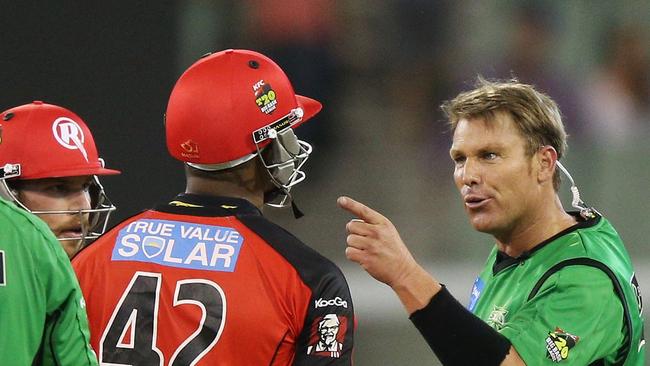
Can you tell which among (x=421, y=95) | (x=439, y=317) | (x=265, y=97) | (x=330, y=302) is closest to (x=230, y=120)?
(x=265, y=97)

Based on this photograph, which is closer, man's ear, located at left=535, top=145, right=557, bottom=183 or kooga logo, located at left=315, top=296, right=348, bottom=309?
kooga logo, located at left=315, top=296, right=348, bottom=309

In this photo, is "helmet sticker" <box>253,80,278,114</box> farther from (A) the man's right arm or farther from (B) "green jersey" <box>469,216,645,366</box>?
(B) "green jersey" <box>469,216,645,366</box>

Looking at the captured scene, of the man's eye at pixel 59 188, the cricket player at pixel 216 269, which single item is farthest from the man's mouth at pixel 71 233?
the cricket player at pixel 216 269

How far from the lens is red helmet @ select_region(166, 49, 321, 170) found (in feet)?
9.25

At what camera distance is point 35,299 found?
2.24m

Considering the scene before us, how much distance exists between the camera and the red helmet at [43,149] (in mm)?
3523

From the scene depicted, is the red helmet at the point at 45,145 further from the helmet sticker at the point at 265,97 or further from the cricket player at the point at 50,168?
the helmet sticker at the point at 265,97

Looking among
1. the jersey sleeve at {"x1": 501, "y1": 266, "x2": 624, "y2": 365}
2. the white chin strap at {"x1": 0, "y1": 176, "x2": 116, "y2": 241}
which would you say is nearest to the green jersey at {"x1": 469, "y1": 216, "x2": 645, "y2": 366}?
the jersey sleeve at {"x1": 501, "y1": 266, "x2": 624, "y2": 365}

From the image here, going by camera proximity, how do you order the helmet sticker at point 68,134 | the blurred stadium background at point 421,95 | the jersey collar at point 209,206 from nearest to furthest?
the jersey collar at point 209,206, the helmet sticker at point 68,134, the blurred stadium background at point 421,95

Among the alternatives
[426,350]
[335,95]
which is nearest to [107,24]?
[335,95]

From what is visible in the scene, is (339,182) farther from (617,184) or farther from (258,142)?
(258,142)

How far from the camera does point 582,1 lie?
838 cm

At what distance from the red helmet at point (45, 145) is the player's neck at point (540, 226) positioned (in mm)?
1396

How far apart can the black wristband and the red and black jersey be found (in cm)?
32
